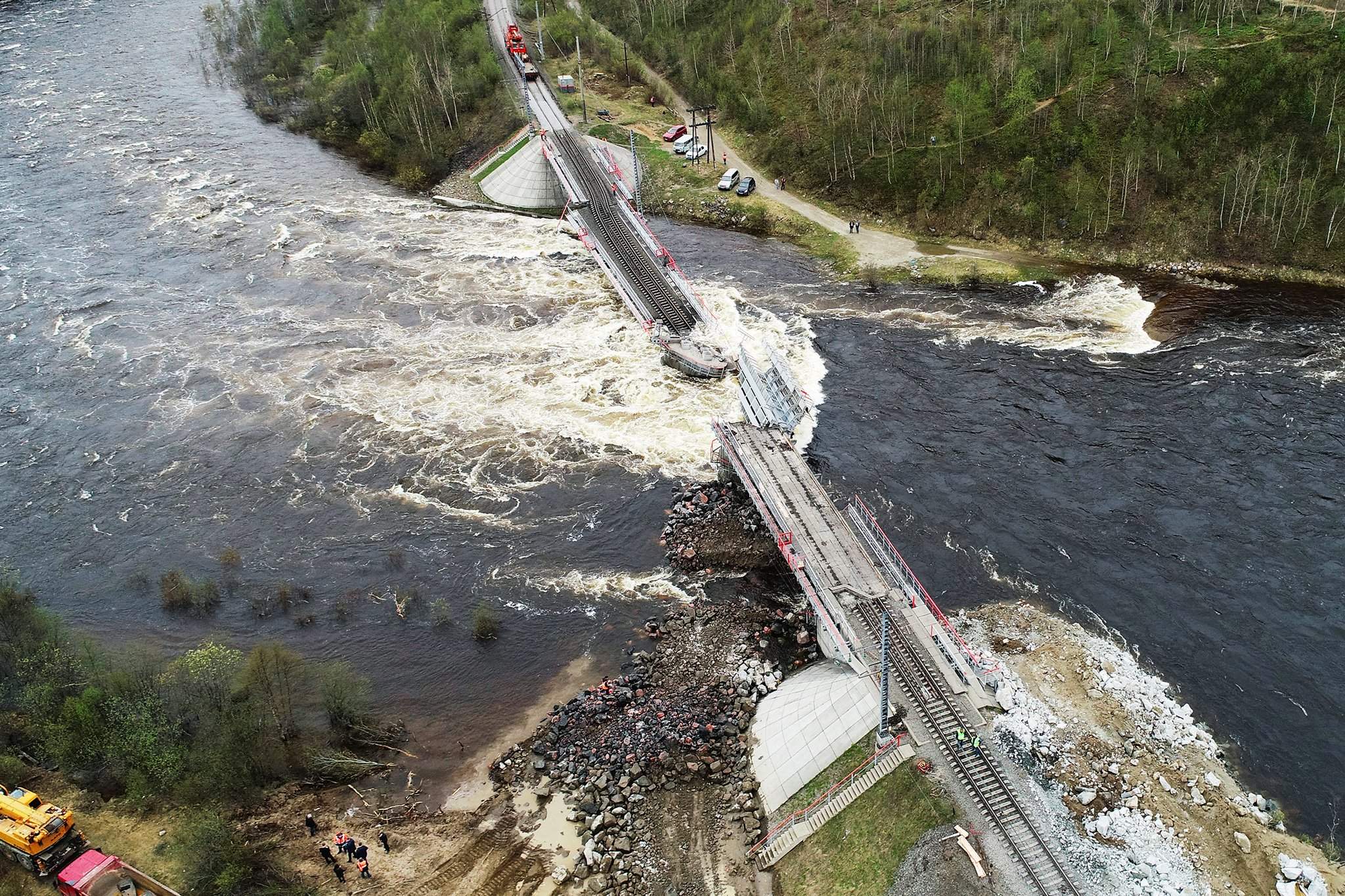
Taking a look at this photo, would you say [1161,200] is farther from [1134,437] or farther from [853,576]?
[853,576]

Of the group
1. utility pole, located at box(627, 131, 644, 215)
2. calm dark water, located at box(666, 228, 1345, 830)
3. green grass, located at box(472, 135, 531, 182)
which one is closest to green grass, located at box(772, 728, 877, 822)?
calm dark water, located at box(666, 228, 1345, 830)

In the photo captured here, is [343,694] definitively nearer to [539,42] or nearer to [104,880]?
[104,880]

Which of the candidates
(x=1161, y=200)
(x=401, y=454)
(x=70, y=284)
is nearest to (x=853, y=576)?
(x=401, y=454)

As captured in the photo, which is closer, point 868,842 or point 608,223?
point 868,842

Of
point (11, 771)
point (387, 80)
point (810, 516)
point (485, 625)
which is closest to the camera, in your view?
point (11, 771)

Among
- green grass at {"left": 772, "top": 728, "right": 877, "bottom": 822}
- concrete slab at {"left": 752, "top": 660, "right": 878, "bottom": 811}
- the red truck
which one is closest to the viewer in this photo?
the red truck

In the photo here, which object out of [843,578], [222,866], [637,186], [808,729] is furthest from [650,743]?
[637,186]

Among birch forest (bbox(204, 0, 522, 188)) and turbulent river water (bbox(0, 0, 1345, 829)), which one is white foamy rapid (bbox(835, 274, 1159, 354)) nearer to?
turbulent river water (bbox(0, 0, 1345, 829))
